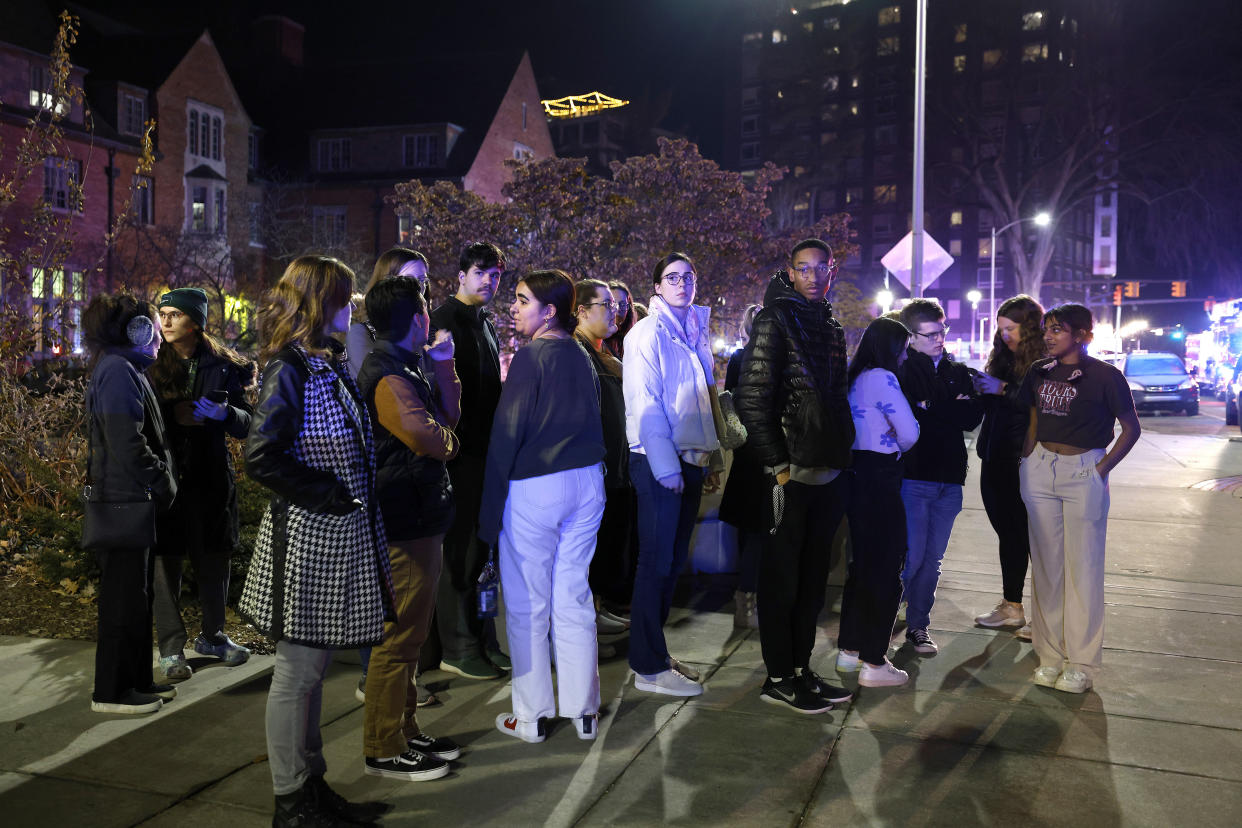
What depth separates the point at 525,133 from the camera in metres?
46.0

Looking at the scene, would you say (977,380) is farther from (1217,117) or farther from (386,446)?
(1217,117)

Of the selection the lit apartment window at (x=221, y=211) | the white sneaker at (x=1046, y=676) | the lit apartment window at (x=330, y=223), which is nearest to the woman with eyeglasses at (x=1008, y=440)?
the white sneaker at (x=1046, y=676)

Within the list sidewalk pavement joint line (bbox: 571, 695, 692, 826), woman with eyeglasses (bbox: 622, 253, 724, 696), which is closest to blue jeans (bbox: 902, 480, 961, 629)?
woman with eyeglasses (bbox: 622, 253, 724, 696)

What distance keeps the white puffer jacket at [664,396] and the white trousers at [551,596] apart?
0.50 m

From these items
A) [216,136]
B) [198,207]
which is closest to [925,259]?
[198,207]

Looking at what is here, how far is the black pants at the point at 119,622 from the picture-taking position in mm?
4703

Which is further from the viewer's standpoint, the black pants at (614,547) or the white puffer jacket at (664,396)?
the black pants at (614,547)

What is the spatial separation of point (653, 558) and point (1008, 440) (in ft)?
8.71

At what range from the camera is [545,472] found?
170 inches

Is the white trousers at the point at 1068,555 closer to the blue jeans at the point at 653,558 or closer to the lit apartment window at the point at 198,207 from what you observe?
the blue jeans at the point at 653,558

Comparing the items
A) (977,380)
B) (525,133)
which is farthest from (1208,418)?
(525,133)

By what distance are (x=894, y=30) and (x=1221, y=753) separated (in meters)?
105

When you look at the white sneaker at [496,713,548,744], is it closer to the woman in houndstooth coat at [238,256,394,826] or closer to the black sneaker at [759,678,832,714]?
the woman in houndstooth coat at [238,256,394,826]

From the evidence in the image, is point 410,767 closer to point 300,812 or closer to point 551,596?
point 300,812
